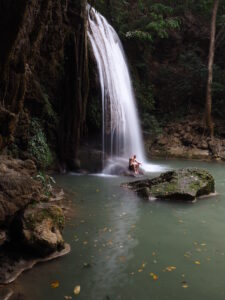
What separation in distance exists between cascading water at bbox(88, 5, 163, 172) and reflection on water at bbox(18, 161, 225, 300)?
22.7ft

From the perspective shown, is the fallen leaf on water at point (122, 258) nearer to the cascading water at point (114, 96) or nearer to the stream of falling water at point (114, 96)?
the cascading water at point (114, 96)

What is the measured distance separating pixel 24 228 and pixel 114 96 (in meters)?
11.4

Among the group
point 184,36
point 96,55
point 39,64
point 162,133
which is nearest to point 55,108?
point 39,64

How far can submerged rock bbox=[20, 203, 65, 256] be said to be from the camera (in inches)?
193

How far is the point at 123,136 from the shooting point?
1655 centimetres

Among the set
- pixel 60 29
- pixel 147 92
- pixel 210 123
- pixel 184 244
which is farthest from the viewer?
pixel 147 92

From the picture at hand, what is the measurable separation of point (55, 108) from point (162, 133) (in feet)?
28.1

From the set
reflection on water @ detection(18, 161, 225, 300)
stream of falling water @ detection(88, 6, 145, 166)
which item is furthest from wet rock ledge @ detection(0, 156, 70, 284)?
stream of falling water @ detection(88, 6, 145, 166)

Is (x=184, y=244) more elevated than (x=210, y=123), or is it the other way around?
(x=210, y=123)

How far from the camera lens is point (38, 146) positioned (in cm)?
1180

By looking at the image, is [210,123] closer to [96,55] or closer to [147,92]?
[147,92]

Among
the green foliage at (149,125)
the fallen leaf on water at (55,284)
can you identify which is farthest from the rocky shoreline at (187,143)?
the fallen leaf on water at (55,284)

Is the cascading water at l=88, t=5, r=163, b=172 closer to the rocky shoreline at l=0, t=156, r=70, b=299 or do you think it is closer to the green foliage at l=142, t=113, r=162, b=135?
the green foliage at l=142, t=113, r=162, b=135

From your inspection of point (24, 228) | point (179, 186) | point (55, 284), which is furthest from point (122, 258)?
point (179, 186)
